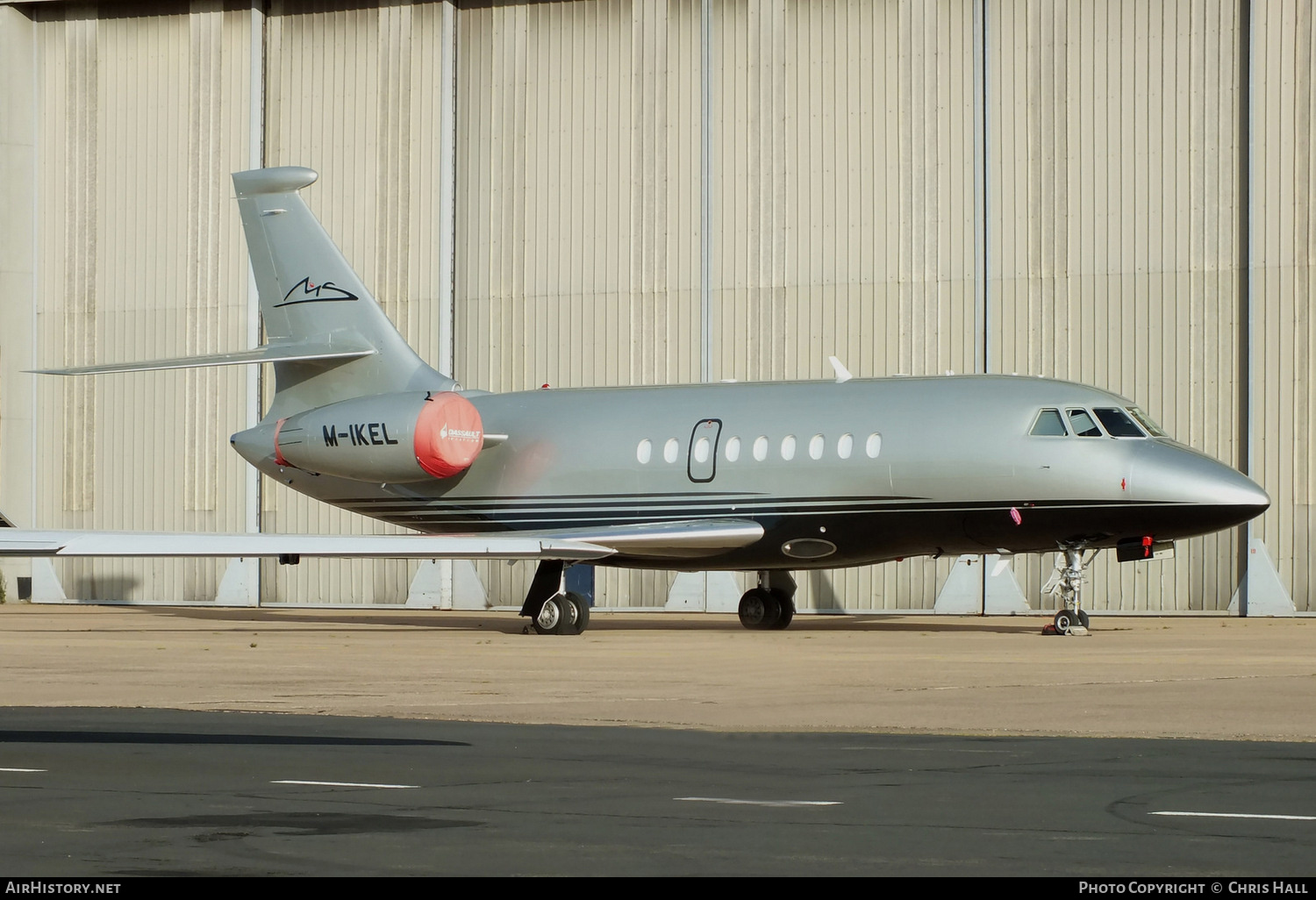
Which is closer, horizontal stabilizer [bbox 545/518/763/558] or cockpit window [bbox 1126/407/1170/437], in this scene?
cockpit window [bbox 1126/407/1170/437]

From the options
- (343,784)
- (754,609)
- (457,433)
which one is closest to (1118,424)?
(754,609)

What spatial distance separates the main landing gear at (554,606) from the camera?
1001 inches

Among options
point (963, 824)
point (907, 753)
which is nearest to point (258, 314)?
point (907, 753)

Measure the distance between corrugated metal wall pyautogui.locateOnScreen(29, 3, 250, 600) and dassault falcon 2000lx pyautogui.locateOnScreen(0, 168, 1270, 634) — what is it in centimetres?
777

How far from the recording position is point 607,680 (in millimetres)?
16625

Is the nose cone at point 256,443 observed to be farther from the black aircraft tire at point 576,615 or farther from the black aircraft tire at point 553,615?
the black aircraft tire at point 576,615

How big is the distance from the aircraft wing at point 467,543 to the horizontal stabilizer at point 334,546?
0.01m

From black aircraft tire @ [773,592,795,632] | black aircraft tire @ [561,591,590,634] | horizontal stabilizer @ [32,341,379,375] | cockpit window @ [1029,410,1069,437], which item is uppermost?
horizontal stabilizer @ [32,341,379,375]

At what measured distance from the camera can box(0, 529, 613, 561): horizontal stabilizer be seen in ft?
65.6

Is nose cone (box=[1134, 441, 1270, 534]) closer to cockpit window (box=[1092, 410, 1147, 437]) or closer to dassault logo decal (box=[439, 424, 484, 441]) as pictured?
cockpit window (box=[1092, 410, 1147, 437])

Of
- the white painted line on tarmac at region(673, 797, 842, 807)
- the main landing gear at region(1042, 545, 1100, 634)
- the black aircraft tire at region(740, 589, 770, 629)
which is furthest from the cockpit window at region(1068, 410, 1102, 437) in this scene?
the white painted line on tarmac at region(673, 797, 842, 807)

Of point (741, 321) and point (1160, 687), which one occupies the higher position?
point (741, 321)

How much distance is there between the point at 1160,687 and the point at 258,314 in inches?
1035

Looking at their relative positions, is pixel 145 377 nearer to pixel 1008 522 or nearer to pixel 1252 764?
pixel 1008 522
